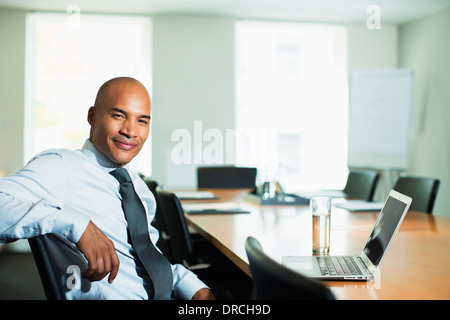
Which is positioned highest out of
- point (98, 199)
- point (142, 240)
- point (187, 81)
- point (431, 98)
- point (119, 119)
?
point (187, 81)

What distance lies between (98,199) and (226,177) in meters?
2.92

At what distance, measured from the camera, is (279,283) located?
2.20 ft

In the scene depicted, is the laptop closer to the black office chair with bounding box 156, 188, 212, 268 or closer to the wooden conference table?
the wooden conference table

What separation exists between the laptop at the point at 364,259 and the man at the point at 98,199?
323 mm

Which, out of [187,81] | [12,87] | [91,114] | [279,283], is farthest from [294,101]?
[279,283]

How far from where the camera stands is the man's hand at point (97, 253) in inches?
42.7

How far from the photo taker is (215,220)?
2.22 meters

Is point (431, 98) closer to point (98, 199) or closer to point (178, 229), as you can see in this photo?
point (178, 229)

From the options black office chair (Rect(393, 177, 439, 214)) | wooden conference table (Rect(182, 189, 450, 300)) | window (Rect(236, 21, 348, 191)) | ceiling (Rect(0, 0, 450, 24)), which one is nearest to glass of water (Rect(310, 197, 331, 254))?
wooden conference table (Rect(182, 189, 450, 300))

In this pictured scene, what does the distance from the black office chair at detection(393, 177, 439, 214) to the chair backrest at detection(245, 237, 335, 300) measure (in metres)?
2.24

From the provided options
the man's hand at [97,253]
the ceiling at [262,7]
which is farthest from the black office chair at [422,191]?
the ceiling at [262,7]

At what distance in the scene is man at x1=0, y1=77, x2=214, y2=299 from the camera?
105 cm

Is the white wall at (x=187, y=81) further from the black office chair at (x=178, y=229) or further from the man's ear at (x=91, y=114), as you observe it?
the man's ear at (x=91, y=114)

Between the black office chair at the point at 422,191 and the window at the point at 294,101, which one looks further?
the window at the point at 294,101
